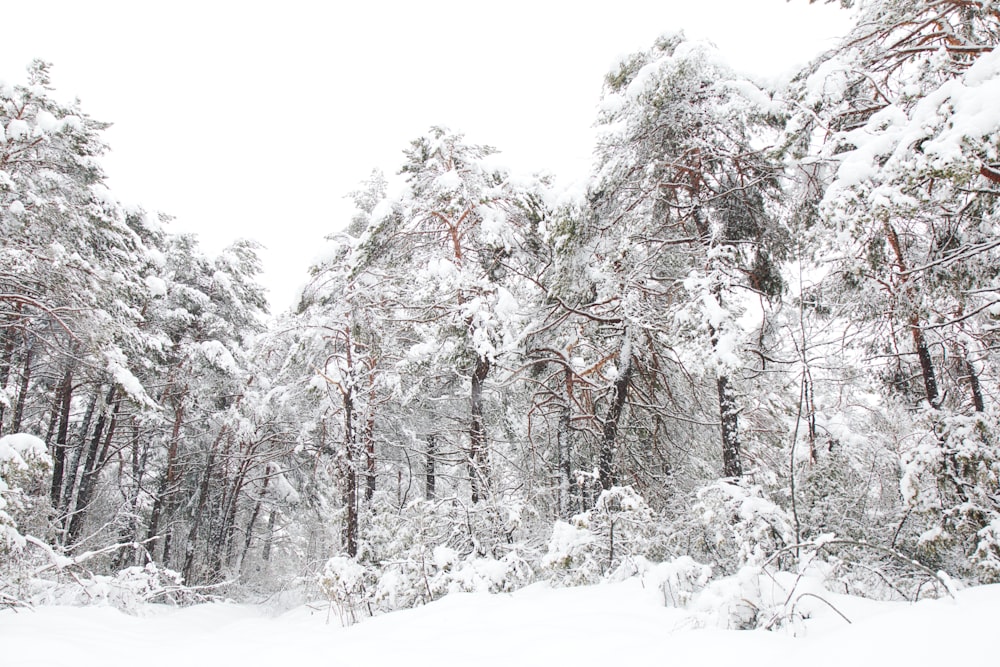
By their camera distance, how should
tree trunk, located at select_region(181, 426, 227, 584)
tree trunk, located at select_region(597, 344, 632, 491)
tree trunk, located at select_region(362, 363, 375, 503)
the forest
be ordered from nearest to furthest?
1. the forest
2. tree trunk, located at select_region(597, 344, 632, 491)
3. tree trunk, located at select_region(362, 363, 375, 503)
4. tree trunk, located at select_region(181, 426, 227, 584)

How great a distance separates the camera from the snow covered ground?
2027 mm

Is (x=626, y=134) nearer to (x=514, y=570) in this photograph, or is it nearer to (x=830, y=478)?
(x=830, y=478)

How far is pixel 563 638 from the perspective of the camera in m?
3.31

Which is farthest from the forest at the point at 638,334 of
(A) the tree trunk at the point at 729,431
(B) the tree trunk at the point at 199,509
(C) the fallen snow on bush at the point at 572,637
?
(B) the tree trunk at the point at 199,509

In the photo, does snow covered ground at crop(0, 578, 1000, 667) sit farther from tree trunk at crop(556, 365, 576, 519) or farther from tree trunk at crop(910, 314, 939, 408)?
tree trunk at crop(910, 314, 939, 408)

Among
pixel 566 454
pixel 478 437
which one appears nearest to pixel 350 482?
pixel 478 437

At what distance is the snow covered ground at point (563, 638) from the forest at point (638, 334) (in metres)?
0.38

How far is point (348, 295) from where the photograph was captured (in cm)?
1095

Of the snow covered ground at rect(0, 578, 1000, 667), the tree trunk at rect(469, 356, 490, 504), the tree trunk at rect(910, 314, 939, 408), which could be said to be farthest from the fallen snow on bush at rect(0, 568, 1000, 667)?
the tree trunk at rect(910, 314, 939, 408)

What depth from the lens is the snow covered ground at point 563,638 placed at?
2.03m

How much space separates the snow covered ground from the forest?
0.38 metres

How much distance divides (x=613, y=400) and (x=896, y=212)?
18.1 feet

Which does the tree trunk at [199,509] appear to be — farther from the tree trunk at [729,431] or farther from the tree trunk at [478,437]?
the tree trunk at [729,431]

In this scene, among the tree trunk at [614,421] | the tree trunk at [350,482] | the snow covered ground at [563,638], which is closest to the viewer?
the snow covered ground at [563,638]
